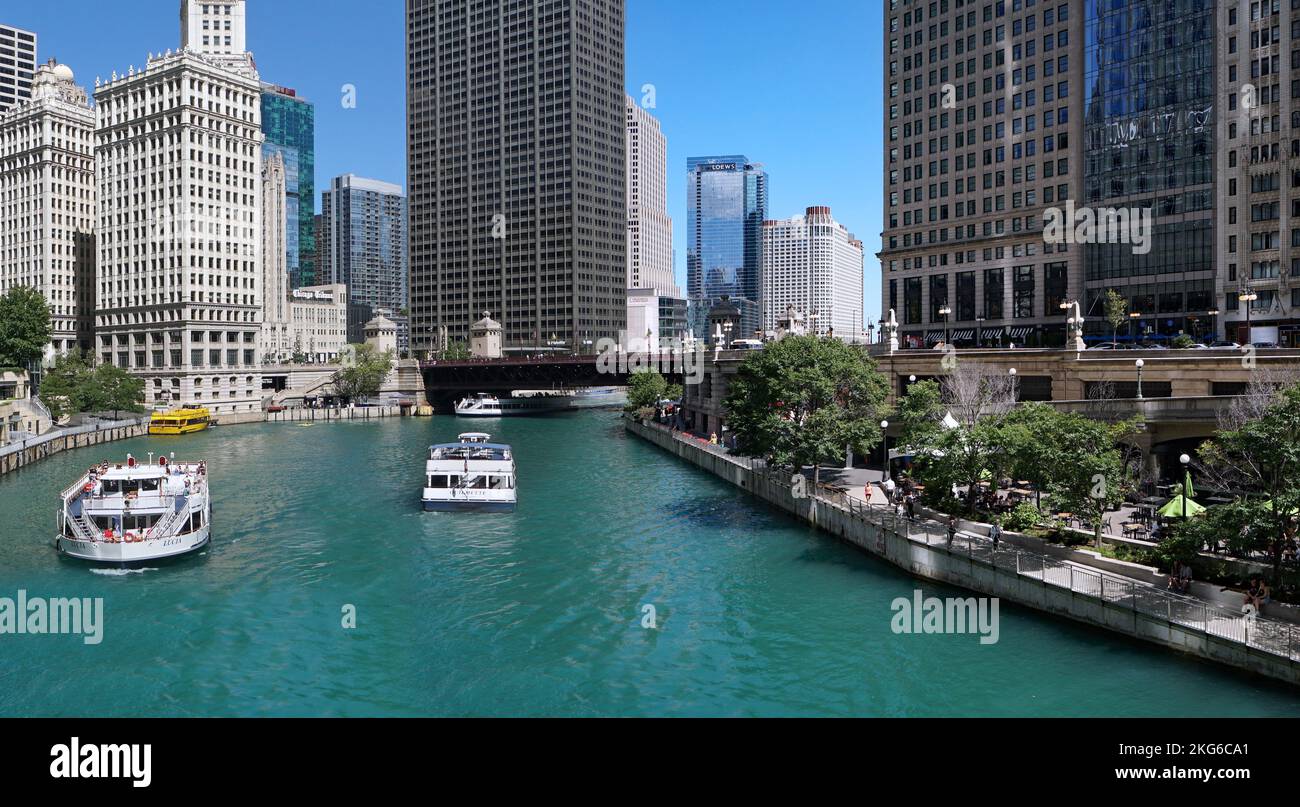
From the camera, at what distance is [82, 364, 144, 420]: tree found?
12244 centimetres

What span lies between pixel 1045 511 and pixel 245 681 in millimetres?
34058

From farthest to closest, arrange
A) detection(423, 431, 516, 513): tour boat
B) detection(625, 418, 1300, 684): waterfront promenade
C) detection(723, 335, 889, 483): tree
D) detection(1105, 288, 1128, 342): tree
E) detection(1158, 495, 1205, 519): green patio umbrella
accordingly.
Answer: detection(1105, 288, 1128, 342): tree
detection(423, 431, 516, 513): tour boat
detection(723, 335, 889, 483): tree
detection(1158, 495, 1205, 519): green patio umbrella
detection(625, 418, 1300, 684): waterfront promenade

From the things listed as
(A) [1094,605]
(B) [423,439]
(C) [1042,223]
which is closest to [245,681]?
(A) [1094,605]

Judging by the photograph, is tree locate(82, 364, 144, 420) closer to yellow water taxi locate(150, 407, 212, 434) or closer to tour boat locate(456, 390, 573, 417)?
yellow water taxi locate(150, 407, 212, 434)

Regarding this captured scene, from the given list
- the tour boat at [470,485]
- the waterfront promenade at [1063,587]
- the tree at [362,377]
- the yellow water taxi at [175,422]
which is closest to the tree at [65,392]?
the yellow water taxi at [175,422]

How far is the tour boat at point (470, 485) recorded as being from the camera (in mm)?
60969

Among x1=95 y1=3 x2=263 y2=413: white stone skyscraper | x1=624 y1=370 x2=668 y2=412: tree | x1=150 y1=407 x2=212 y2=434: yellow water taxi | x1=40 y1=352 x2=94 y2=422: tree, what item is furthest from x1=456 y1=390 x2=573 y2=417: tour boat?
x1=40 y1=352 x2=94 y2=422: tree

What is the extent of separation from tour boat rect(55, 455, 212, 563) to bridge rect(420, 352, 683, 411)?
78060 mm

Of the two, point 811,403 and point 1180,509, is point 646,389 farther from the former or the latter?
point 1180,509

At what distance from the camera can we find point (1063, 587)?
35438 mm

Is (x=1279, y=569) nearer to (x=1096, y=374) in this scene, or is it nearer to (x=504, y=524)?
(x=1096, y=374)

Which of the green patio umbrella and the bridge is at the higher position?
the bridge

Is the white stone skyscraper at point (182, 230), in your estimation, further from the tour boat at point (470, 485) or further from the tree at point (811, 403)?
the tree at point (811, 403)

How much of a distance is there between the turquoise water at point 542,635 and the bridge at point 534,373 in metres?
70.8
